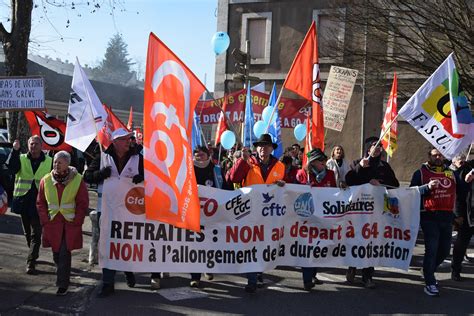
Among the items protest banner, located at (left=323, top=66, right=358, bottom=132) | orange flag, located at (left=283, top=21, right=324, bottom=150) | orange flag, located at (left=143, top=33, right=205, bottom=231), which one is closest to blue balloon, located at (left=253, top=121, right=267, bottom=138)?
protest banner, located at (left=323, top=66, right=358, bottom=132)

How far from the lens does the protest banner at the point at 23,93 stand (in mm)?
8719

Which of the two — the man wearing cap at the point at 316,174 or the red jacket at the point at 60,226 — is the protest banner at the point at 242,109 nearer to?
the man wearing cap at the point at 316,174

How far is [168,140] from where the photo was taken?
5852 millimetres

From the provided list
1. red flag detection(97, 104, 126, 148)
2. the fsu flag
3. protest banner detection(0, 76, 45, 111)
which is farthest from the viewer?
the fsu flag

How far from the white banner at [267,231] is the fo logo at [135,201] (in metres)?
0.01

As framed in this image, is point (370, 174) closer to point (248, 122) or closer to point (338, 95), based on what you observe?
point (338, 95)

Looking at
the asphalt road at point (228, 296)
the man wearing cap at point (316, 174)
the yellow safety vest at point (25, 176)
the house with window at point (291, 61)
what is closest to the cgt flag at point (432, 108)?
the man wearing cap at point (316, 174)

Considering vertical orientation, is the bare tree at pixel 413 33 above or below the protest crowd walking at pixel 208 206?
above

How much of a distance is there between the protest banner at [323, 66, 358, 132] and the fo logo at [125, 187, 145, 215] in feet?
18.9

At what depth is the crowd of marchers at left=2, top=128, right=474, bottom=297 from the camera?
6.24m

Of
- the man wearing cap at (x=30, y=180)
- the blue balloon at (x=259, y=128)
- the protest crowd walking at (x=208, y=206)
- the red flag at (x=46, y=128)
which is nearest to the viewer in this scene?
the protest crowd walking at (x=208, y=206)

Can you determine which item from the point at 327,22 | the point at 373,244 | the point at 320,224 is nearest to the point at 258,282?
the point at 320,224

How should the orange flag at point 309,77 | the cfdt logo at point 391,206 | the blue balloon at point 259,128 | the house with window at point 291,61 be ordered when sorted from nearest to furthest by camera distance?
the cfdt logo at point 391,206
the orange flag at point 309,77
the blue balloon at point 259,128
the house with window at point 291,61

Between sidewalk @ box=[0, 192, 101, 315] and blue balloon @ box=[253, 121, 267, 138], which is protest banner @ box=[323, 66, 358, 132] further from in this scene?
sidewalk @ box=[0, 192, 101, 315]
